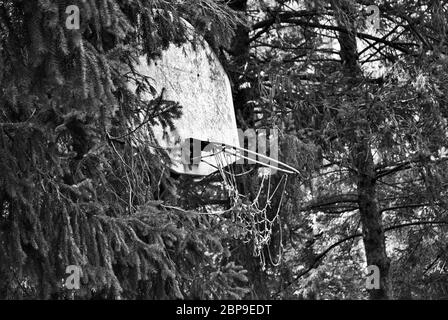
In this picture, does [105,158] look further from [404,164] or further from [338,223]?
[338,223]

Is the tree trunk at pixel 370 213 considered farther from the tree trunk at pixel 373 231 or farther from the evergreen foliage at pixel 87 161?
the evergreen foliage at pixel 87 161

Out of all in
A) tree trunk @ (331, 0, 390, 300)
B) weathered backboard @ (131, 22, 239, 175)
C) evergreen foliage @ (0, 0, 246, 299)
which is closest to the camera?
evergreen foliage @ (0, 0, 246, 299)

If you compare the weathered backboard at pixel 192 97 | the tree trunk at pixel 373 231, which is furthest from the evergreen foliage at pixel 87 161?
the tree trunk at pixel 373 231

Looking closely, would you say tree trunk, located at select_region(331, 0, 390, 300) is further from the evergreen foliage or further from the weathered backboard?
the evergreen foliage

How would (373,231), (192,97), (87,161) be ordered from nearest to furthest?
(87,161)
(192,97)
(373,231)

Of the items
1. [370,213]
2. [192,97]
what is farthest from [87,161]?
[370,213]

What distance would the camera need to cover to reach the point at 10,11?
393cm

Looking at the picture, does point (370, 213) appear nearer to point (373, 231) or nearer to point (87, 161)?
point (373, 231)

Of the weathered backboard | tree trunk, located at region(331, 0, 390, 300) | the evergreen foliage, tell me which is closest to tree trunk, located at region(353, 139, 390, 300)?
tree trunk, located at region(331, 0, 390, 300)

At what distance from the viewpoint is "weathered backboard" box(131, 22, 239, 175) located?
20.2ft

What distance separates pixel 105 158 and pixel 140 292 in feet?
3.03

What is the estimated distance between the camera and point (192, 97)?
6285 mm

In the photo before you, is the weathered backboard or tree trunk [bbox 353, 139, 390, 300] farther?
tree trunk [bbox 353, 139, 390, 300]
